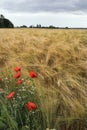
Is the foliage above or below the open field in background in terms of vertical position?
below

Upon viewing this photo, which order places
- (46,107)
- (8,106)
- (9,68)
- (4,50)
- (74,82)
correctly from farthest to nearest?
(4,50) < (9,68) < (74,82) < (8,106) < (46,107)

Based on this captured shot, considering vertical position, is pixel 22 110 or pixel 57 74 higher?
pixel 57 74

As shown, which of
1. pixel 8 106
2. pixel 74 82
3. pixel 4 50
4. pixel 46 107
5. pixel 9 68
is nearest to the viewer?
pixel 46 107

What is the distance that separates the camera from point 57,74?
2516 millimetres

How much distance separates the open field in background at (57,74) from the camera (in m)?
2.00

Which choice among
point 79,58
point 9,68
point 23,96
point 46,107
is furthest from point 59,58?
point 46,107

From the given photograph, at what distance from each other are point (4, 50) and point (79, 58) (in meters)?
1.03

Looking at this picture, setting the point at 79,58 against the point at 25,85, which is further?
the point at 79,58

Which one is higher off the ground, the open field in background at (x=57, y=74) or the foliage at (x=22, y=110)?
the open field in background at (x=57, y=74)

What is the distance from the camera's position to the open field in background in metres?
2.00

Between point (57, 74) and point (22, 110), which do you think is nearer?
point (22, 110)

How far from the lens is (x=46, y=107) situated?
1942 mm

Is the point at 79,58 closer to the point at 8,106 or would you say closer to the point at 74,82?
the point at 74,82

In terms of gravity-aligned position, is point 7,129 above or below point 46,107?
below
